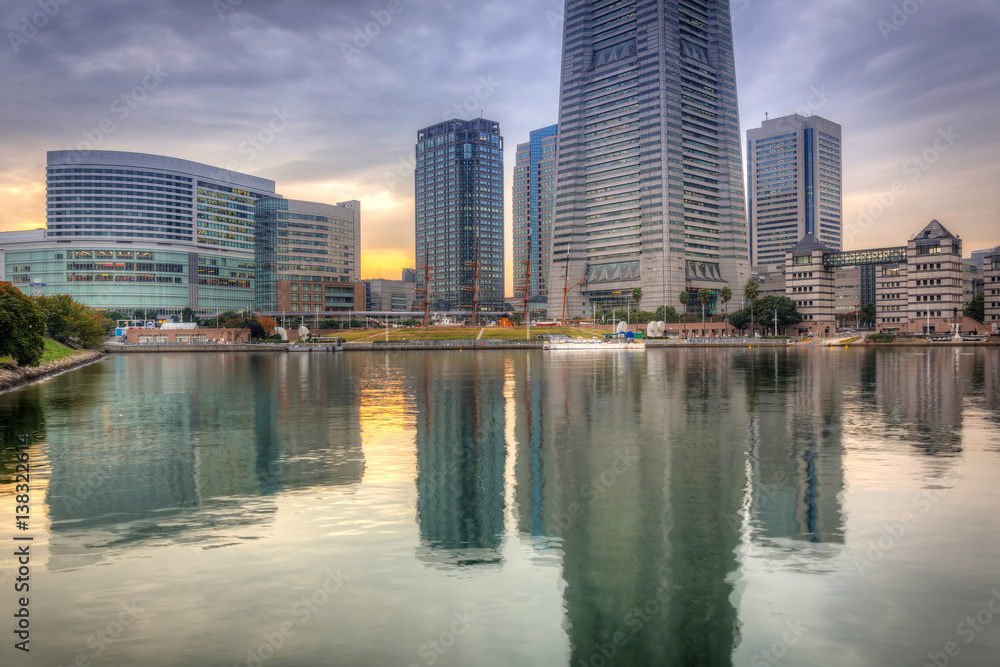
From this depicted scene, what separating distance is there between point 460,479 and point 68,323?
143m

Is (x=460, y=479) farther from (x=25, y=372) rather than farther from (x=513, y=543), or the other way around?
(x=25, y=372)

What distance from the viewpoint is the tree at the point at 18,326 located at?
70.8 m

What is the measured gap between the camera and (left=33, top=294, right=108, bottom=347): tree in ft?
440

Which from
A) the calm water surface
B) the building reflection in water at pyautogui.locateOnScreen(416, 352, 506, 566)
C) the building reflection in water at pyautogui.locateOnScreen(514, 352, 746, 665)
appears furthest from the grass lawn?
the building reflection in water at pyautogui.locateOnScreen(514, 352, 746, 665)

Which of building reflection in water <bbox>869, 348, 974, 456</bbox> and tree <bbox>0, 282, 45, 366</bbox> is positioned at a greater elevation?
tree <bbox>0, 282, 45, 366</bbox>

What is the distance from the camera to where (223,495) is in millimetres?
24625

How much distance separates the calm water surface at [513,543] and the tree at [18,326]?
39.4 meters

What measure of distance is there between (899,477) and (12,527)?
31.6 meters

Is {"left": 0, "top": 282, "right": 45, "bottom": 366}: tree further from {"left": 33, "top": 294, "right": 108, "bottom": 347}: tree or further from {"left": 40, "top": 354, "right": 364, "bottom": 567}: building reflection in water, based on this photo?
{"left": 33, "top": 294, "right": 108, "bottom": 347}: tree

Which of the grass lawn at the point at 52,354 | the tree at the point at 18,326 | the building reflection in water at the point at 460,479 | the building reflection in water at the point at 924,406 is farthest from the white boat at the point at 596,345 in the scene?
the building reflection in water at the point at 460,479

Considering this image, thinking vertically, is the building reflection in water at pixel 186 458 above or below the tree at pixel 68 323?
below

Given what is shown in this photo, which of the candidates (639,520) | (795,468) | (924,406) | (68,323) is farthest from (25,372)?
(924,406)

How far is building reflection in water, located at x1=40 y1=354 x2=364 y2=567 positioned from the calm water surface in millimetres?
182

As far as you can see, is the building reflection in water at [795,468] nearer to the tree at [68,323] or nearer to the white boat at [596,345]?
the white boat at [596,345]
